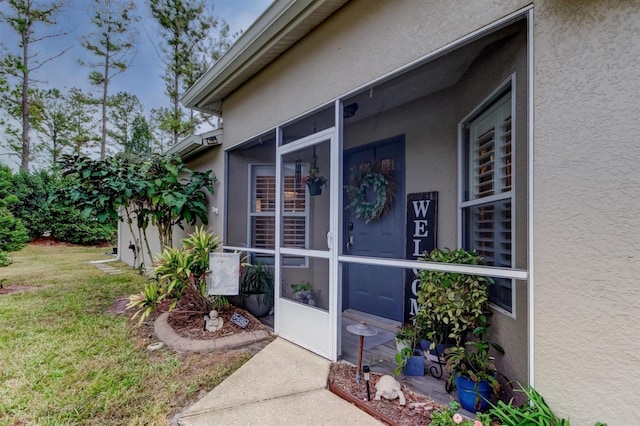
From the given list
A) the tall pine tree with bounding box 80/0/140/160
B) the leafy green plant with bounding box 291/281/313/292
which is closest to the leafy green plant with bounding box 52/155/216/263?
the leafy green plant with bounding box 291/281/313/292

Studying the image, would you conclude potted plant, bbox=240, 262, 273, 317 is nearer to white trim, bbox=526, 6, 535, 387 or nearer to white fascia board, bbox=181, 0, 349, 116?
white fascia board, bbox=181, 0, 349, 116

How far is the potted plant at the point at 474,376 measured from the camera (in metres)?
2.11

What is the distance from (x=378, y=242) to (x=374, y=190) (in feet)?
2.43

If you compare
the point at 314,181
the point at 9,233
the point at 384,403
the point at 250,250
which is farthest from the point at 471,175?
the point at 9,233

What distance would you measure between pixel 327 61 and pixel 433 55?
127 cm

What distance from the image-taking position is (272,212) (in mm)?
4160

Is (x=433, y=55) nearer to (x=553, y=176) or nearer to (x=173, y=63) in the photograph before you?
(x=553, y=176)

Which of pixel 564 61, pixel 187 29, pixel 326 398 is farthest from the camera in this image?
pixel 187 29

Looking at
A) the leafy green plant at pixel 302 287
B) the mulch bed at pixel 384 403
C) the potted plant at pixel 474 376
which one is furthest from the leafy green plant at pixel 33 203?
the potted plant at pixel 474 376

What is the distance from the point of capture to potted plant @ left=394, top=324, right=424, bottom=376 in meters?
2.56

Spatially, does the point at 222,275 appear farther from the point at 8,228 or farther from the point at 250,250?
the point at 8,228

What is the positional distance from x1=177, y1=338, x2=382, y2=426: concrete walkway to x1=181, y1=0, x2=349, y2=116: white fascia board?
11.8 feet

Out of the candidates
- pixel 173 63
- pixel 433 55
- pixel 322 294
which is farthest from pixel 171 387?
pixel 173 63

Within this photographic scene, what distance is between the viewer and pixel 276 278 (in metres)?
3.86
